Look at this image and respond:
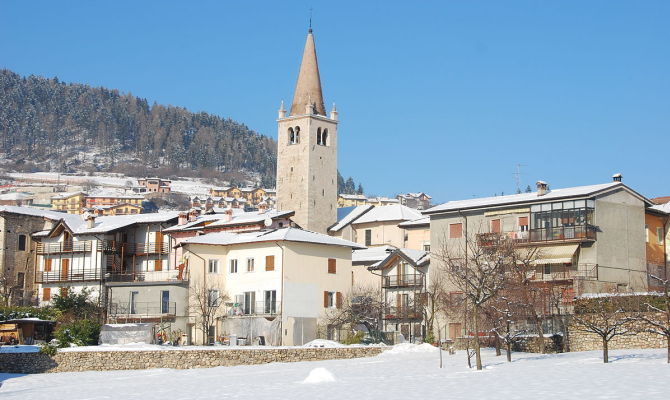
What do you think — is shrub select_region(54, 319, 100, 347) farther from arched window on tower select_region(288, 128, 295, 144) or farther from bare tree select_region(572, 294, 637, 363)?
arched window on tower select_region(288, 128, 295, 144)

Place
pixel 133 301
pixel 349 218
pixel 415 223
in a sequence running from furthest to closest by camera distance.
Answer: pixel 349 218 < pixel 415 223 < pixel 133 301

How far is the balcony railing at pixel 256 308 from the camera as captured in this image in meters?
66.9

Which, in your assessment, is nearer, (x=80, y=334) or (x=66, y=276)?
(x=80, y=334)

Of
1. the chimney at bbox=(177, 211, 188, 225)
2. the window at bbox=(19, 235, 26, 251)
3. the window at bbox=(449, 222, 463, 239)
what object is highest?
the chimney at bbox=(177, 211, 188, 225)

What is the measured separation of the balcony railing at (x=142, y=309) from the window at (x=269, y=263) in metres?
6.86

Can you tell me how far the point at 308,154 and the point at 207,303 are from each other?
41408 mm

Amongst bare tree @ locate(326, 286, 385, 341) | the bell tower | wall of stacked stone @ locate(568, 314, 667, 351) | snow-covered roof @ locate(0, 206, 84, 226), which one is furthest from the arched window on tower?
wall of stacked stone @ locate(568, 314, 667, 351)

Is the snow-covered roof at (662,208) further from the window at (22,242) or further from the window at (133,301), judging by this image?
the window at (22,242)

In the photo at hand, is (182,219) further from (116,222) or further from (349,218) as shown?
(349,218)

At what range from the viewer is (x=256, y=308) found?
68000mm

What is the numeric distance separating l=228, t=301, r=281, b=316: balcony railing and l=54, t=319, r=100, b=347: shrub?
31.8 feet

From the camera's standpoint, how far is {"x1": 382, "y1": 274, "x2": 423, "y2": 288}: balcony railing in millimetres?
72625

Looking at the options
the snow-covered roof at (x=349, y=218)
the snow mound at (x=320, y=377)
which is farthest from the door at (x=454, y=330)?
the snow-covered roof at (x=349, y=218)

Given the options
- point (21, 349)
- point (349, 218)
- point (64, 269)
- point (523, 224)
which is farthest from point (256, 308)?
point (349, 218)
